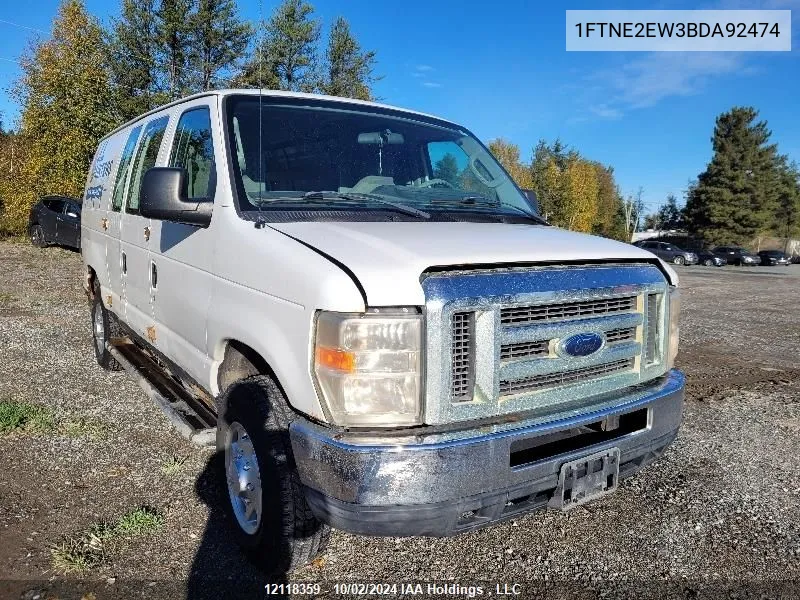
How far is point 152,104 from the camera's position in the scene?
2772cm

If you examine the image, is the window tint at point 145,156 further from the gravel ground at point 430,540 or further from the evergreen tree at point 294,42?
the evergreen tree at point 294,42

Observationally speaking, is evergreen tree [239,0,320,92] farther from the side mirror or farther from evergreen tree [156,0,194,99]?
the side mirror

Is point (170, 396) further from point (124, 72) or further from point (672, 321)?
point (124, 72)

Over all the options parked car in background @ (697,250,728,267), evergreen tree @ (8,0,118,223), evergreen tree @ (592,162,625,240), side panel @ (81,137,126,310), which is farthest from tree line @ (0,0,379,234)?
evergreen tree @ (592,162,625,240)

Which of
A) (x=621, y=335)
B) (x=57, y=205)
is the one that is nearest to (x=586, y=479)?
(x=621, y=335)

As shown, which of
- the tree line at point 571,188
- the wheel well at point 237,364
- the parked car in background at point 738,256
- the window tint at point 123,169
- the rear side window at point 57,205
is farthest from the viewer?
the tree line at point 571,188

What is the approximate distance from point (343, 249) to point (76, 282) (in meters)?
12.0

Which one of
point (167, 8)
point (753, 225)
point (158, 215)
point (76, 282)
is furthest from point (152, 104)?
point (753, 225)

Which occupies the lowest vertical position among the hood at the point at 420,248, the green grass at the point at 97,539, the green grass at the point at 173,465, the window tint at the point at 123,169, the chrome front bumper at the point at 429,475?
the green grass at the point at 97,539

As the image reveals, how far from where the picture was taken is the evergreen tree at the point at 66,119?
64.5 feet

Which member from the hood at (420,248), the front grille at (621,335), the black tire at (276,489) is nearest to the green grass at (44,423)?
the black tire at (276,489)

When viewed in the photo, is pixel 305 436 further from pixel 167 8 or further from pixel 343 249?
pixel 167 8

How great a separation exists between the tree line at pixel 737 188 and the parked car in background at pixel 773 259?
48.1 feet

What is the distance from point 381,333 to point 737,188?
6184 centimetres
